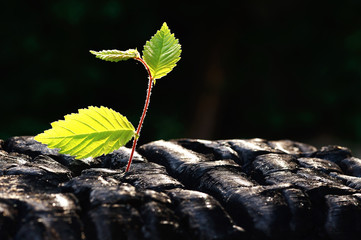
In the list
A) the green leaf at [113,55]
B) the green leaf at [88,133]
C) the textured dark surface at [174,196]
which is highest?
the green leaf at [113,55]

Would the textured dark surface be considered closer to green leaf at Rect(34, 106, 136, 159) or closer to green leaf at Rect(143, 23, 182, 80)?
green leaf at Rect(34, 106, 136, 159)

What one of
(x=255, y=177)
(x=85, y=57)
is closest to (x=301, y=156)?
(x=255, y=177)

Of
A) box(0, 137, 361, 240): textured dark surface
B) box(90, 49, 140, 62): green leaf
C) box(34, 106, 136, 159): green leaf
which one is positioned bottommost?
box(0, 137, 361, 240): textured dark surface

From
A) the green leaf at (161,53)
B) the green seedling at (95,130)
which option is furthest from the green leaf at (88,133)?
the green leaf at (161,53)

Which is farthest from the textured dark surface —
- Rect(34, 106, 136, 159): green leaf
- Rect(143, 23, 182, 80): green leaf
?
Rect(143, 23, 182, 80): green leaf

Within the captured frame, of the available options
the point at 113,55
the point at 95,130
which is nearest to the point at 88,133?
the point at 95,130

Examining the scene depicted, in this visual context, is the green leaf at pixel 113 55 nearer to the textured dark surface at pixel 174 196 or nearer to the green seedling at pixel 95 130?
the green seedling at pixel 95 130
